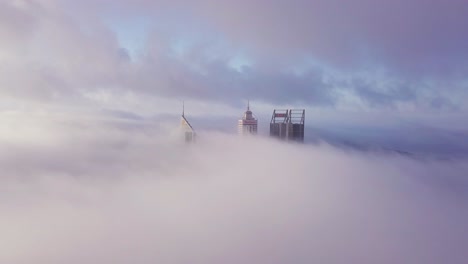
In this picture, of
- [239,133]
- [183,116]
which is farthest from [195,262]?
[183,116]

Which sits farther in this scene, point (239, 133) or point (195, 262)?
point (239, 133)

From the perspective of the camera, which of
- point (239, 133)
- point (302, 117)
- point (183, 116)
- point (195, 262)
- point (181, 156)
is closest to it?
point (195, 262)

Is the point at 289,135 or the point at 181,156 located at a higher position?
the point at 289,135

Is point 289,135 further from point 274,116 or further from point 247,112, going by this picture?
point 247,112

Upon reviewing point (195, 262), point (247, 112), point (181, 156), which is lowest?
point (195, 262)

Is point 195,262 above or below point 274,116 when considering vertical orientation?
below

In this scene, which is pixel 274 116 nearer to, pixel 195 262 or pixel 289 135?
pixel 289 135

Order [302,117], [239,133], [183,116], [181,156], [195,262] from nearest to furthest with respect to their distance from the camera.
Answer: [195,262] < [302,117] < [239,133] < [183,116] < [181,156]

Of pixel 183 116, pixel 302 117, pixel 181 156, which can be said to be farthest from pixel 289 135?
pixel 181 156

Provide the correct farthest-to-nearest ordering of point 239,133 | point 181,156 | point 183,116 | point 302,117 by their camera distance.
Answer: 1. point 181,156
2. point 183,116
3. point 239,133
4. point 302,117
